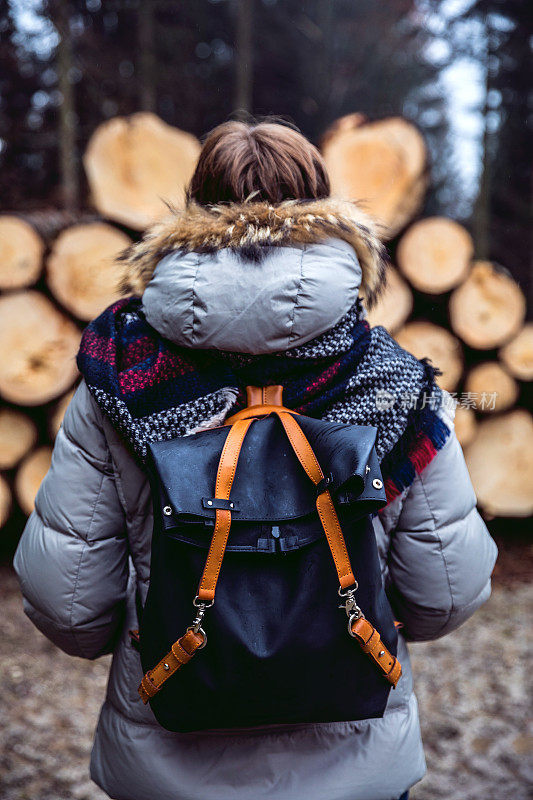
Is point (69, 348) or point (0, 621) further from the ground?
point (69, 348)

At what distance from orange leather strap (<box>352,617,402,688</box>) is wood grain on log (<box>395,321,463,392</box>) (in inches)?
98.8

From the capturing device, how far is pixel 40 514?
114 centimetres

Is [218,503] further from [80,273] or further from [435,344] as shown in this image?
[435,344]

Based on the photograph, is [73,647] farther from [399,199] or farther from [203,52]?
[203,52]

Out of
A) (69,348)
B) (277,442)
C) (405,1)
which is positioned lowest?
(69,348)

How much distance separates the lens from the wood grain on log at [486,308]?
331cm

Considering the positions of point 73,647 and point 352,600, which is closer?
point 352,600

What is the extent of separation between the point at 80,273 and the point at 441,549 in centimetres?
247

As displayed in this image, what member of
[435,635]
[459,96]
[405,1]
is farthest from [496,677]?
[405,1]

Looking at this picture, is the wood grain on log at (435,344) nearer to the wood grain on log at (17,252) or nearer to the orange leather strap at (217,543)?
the wood grain on log at (17,252)

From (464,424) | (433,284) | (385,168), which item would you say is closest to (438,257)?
(433,284)

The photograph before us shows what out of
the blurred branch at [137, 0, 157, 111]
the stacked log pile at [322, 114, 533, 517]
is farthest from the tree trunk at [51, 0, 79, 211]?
the stacked log pile at [322, 114, 533, 517]

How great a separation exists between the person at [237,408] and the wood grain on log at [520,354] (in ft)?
7.99

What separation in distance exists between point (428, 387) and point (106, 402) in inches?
20.6
